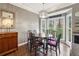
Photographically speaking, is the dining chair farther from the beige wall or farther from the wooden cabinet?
the wooden cabinet

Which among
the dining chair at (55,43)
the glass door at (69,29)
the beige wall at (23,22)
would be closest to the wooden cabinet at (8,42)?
the beige wall at (23,22)

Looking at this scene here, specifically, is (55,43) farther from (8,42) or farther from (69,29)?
(8,42)

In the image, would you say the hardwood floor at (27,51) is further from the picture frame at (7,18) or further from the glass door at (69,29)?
the picture frame at (7,18)

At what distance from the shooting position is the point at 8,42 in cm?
230

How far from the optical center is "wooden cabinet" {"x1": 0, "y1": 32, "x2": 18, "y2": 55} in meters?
2.25

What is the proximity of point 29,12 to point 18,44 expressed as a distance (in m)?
0.70

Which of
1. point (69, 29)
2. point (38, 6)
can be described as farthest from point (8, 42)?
point (69, 29)

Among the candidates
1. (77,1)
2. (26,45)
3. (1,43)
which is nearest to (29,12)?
(26,45)

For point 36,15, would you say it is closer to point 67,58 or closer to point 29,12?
point 29,12

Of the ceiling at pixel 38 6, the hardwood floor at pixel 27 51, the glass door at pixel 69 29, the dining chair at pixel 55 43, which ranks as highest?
the ceiling at pixel 38 6

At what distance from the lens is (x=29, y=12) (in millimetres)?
2342

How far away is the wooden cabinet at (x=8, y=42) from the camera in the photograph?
225 centimetres

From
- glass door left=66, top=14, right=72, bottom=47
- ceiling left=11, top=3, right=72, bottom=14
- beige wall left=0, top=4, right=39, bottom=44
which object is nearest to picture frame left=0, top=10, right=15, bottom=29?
beige wall left=0, top=4, right=39, bottom=44

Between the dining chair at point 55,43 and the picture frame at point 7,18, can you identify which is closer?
the picture frame at point 7,18
